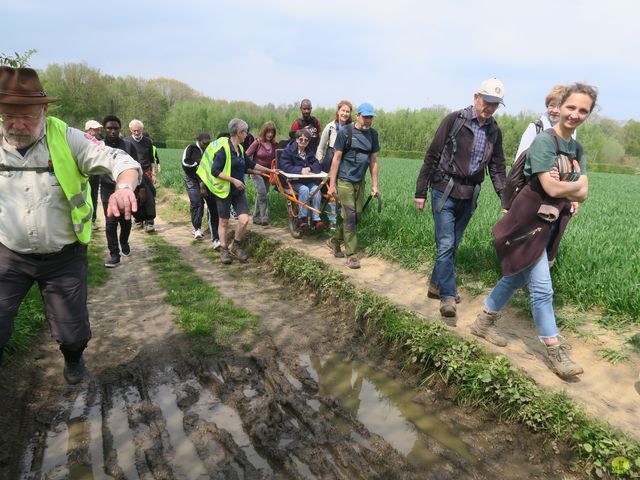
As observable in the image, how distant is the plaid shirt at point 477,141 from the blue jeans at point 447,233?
37cm

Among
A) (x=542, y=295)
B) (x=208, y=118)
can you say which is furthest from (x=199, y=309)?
(x=208, y=118)

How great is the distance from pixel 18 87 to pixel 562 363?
4.02m

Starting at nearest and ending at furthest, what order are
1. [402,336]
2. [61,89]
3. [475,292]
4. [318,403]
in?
1. [318,403]
2. [402,336]
3. [475,292]
4. [61,89]

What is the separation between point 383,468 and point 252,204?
8.50 m

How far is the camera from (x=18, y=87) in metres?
2.45

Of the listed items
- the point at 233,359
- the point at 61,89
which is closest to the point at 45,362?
the point at 233,359

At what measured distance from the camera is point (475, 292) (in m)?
5.14

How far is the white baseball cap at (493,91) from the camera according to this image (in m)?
4.02

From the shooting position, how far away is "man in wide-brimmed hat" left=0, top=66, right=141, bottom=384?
250 centimetres

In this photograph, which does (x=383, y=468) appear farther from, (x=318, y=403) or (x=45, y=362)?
(x=45, y=362)

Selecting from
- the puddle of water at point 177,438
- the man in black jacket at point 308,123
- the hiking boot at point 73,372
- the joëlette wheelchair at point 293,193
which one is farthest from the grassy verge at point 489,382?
the man in black jacket at point 308,123

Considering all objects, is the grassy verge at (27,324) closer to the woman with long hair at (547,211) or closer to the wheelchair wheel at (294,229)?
the woman with long hair at (547,211)

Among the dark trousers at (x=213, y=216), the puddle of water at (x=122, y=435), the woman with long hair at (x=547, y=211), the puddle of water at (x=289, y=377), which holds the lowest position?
the puddle of water at (x=289, y=377)

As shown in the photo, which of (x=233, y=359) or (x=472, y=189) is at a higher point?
(x=472, y=189)
